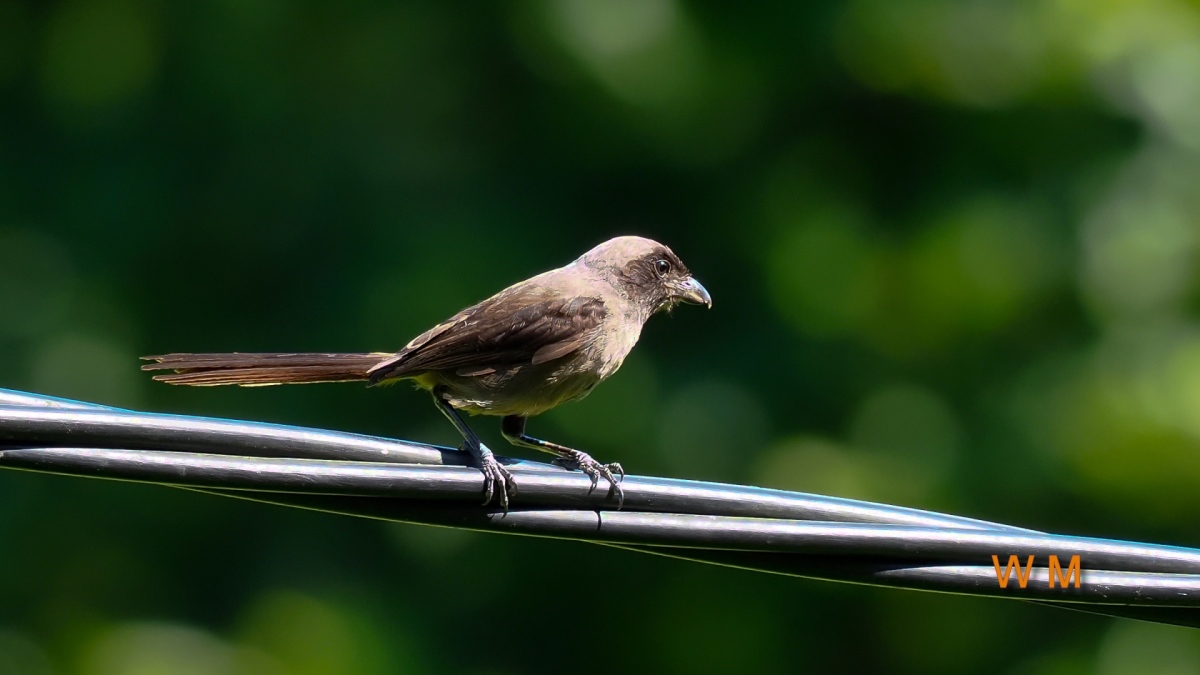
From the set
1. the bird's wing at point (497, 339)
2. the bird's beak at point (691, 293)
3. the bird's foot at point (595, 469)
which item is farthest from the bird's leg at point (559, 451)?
the bird's beak at point (691, 293)

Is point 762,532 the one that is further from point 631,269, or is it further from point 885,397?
point 885,397

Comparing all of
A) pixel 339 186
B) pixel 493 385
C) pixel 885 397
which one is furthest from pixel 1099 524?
pixel 339 186

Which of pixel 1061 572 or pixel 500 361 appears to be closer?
pixel 1061 572

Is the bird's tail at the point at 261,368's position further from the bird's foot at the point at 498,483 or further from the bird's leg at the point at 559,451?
the bird's foot at the point at 498,483

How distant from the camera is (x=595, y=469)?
375 cm

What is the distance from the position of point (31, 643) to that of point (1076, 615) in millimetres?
6144

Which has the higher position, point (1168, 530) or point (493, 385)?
point (1168, 530)

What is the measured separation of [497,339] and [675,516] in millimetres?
2118

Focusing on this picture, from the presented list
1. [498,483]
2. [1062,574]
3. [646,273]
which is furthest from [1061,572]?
[646,273]

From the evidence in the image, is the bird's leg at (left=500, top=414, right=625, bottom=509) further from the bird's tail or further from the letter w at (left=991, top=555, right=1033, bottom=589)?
the letter w at (left=991, top=555, right=1033, bottom=589)

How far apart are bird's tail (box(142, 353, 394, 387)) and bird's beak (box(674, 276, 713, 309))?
1673mm

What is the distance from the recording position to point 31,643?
756 centimetres
